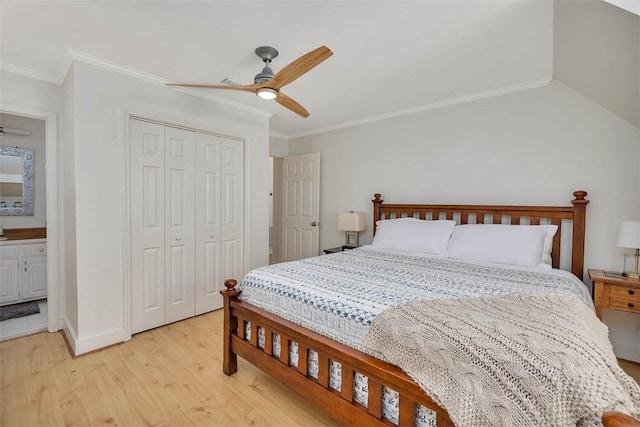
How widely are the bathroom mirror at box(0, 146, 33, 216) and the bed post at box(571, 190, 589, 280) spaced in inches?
240

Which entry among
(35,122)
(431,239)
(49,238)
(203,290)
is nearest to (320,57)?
(431,239)

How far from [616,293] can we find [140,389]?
133 inches

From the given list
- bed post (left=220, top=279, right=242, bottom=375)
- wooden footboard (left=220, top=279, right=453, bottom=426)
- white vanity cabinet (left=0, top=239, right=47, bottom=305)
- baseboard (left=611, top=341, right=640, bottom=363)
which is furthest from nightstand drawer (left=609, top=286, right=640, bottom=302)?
white vanity cabinet (left=0, top=239, right=47, bottom=305)

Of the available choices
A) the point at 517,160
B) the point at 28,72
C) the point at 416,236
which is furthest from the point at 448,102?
the point at 28,72

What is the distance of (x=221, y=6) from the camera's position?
1.70 m

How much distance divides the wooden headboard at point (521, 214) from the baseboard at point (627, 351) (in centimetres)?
62

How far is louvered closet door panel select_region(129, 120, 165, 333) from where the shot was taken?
2.67m

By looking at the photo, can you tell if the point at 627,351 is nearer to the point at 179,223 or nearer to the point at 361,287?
the point at 361,287

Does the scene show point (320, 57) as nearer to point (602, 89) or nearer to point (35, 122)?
point (602, 89)

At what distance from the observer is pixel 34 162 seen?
3.78 m

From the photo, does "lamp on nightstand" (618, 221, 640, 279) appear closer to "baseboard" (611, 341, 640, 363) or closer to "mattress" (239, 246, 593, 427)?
"mattress" (239, 246, 593, 427)

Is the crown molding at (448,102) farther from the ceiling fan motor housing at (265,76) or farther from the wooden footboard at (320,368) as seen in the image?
the wooden footboard at (320,368)

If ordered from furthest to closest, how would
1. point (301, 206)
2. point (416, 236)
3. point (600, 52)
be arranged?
1. point (301, 206)
2. point (416, 236)
3. point (600, 52)

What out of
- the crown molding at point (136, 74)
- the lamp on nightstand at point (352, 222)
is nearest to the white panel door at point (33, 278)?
the crown molding at point (136, 74)
